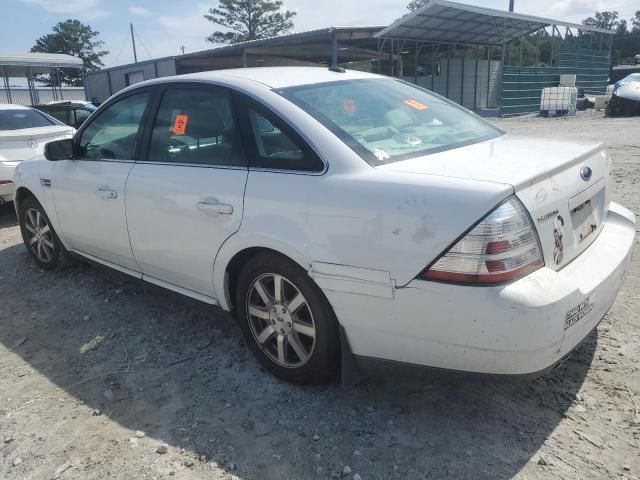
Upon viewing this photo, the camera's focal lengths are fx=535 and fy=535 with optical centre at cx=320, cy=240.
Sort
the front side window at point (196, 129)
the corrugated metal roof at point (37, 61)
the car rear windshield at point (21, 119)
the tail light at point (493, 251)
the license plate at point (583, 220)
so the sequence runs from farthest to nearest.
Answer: the corrugated metal roof at point (37, 61) → the car rear windshield at point (21, 119) → the front side window at point (196, 129) → the license plate at point (583, 220) → the tail light at point (493, 251)

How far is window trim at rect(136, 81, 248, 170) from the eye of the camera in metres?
2.85

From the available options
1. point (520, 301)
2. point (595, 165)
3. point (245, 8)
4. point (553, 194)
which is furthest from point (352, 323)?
point (245, 8)

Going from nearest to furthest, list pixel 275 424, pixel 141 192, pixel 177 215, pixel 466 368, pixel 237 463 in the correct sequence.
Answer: pixel 466 368 → pixel 237 463 → pixel 275 424 → pixel 177 215 → pixel 141 192

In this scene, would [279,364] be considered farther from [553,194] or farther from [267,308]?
[553,194]

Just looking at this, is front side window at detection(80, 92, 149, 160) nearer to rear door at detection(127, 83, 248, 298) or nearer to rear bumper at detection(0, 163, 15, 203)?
rear door at detection(127, 83, 248, 298)

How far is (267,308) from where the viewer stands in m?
2.81

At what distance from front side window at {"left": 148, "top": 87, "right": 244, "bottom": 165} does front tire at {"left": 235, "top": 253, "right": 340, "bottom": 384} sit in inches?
24.7

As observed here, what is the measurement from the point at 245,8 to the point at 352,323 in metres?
57.9

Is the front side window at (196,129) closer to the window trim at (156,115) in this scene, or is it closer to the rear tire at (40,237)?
the window trim at (156,115)

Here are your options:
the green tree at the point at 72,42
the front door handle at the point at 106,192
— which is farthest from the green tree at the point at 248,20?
the front door handle at the point at 106,192

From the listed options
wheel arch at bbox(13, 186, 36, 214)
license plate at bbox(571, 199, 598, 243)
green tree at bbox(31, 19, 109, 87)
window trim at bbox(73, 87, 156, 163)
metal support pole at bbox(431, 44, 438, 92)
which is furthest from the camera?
green tree at bbox(31, 19, 109, 87)

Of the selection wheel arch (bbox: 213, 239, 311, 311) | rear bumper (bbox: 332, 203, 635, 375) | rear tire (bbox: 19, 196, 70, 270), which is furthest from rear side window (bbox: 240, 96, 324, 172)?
rear tire (bbox: 19, 196, 70, 270)

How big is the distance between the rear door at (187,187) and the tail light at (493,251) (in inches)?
45.7

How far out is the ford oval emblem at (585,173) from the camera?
8.23ft
